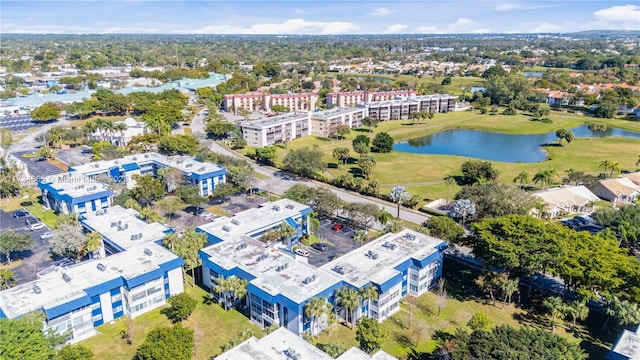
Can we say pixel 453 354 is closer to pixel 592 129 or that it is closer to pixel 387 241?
pixel 387 241

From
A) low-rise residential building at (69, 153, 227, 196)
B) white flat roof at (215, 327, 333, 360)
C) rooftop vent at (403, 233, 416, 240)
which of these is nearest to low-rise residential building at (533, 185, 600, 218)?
rooftop vent at (403, 233, 416, 240)

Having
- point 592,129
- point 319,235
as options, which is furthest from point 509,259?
point 592,129

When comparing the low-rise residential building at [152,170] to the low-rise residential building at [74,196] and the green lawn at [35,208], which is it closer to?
the low-rise residential building at [74,196]

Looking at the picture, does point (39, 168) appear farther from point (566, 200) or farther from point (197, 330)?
point (566, 200)

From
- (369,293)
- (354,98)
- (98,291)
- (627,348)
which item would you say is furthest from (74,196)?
(354,98)

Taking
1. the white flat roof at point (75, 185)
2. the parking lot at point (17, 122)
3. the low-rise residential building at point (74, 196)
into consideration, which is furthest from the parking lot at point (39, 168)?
the parking lot at point (17, 122)
